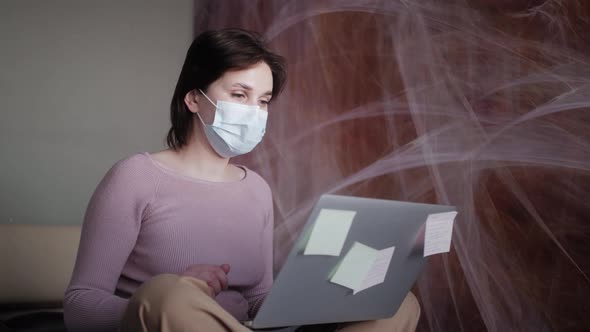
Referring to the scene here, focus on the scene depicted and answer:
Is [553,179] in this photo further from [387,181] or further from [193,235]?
[193,235]

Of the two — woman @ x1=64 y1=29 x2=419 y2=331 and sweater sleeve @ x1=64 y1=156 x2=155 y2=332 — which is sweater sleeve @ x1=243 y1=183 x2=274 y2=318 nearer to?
woman @ x1=64 y1=29 x2=419 y2=331

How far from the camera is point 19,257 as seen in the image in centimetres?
203

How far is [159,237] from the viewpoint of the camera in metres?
1.52

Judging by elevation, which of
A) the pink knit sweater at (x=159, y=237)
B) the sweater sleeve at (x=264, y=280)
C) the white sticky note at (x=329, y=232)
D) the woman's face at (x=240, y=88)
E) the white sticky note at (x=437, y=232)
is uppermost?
the woman's face at (x=240, y=88)

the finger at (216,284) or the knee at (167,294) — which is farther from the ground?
the knee at (167,294)

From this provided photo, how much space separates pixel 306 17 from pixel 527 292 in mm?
1258

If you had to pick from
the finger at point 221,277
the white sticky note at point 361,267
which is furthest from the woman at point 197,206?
the white sticky note at point 361,267

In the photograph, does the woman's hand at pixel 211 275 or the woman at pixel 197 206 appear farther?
the woman at pixel 197 206
